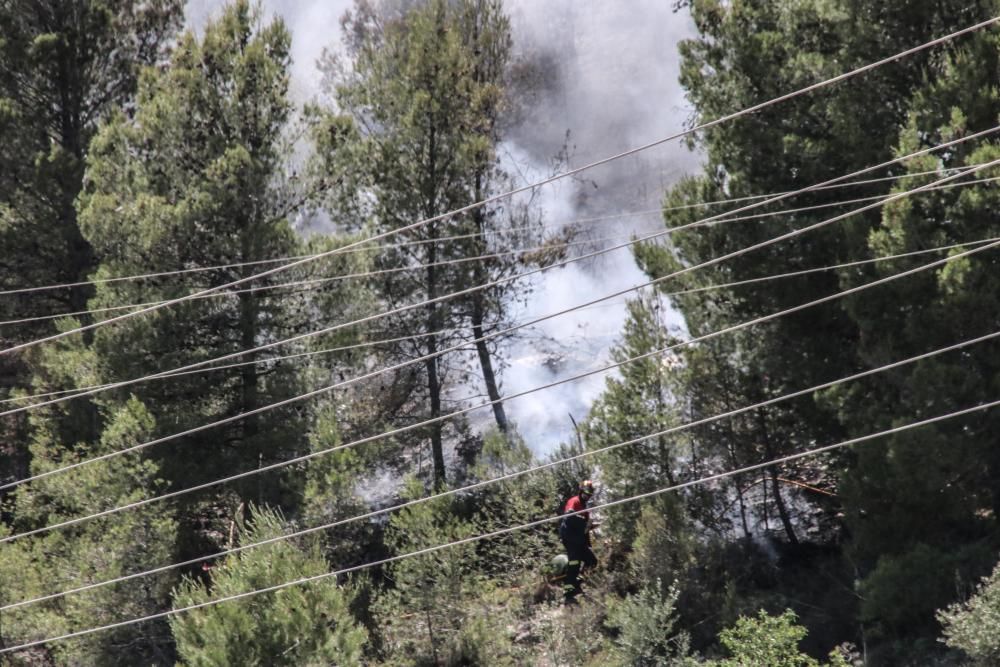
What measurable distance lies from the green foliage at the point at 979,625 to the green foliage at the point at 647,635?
8.43 ft

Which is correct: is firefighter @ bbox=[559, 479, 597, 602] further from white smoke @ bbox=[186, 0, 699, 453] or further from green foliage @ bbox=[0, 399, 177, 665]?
white smoke @ bbox=[186, 0, 699, 453]

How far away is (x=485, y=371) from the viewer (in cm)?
1656

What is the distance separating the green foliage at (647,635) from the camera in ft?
33.3

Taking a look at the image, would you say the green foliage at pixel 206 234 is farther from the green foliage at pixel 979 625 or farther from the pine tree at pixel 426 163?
the green foliage at pixel 979 625

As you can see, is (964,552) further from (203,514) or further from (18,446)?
(18,446)

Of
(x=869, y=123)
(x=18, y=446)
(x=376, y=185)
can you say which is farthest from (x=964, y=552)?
(x=18, y=446)

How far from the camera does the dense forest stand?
9.55 metres

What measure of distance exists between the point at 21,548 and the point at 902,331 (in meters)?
11.9

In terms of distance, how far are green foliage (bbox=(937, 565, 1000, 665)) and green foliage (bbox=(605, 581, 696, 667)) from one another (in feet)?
8.43

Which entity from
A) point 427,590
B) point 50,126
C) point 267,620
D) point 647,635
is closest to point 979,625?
point 647,635

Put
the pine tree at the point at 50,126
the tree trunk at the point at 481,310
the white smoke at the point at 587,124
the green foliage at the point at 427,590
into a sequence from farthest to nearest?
the white smoke at the point at 587,124 → the pine tree at the point at 50,126 → the tree trunk at the point at 481,310 → the green foliage at the point at 427,590

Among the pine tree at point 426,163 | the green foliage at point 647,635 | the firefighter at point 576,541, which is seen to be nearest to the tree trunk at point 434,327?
the pine tree at point 426,163

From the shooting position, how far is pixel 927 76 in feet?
33.0

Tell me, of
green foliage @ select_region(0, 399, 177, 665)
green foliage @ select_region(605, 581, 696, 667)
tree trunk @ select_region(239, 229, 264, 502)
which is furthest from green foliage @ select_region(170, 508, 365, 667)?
tree trunk @ select_region(239, 229, 264, 502)
